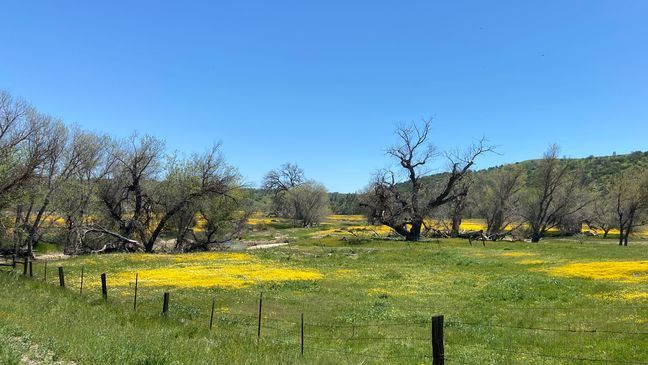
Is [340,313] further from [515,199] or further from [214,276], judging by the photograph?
[515,199]

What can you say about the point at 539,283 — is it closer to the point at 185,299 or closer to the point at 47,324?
the point at 185,299

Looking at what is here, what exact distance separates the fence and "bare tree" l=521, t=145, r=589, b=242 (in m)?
64.2

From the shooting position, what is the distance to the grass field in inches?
443

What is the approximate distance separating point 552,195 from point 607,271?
55149mm

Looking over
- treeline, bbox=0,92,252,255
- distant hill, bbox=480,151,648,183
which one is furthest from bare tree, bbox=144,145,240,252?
distant hill, bbox=480,151,648,183

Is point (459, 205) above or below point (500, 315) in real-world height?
above

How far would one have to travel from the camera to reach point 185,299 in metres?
22.7

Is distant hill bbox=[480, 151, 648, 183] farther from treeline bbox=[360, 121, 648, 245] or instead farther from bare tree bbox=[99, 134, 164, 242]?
bare tree bbox=[99, 134, 164, 242]

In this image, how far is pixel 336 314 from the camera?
65.8 feet

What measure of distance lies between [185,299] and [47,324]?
10147mm

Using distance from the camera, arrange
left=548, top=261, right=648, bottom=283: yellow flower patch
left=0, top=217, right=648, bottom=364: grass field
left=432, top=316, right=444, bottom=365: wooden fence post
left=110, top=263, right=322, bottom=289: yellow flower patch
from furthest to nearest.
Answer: left=110, top=263, right=322, bottom=289: yellow flower patch
left=548, top=261, right=648, bottom=283: yellow flower patch
left=0, top=217, right=648, bottom=364: grass field
left=432, top=316, right=444, bottom=365: wooden fence post

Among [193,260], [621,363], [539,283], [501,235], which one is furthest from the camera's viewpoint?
[501,235]

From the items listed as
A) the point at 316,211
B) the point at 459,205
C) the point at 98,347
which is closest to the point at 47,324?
the point at 98,347

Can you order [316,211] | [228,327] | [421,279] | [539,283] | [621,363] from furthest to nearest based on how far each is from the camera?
[316,211]
[421,279]
[539,283]
[228,327]
[621,363]
